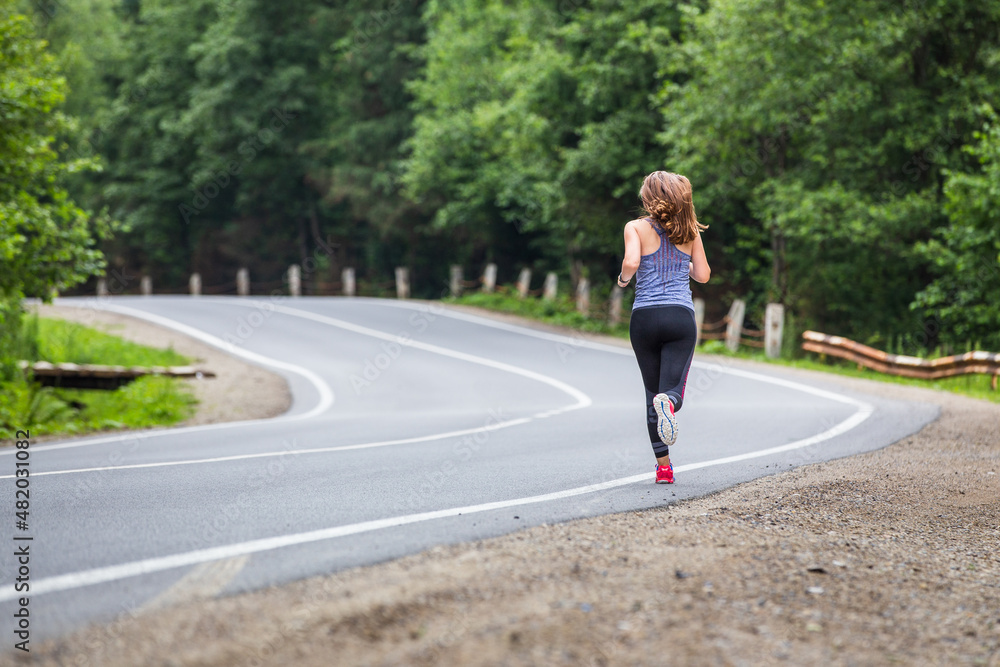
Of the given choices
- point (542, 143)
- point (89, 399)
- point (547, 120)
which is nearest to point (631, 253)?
point (89, 399)

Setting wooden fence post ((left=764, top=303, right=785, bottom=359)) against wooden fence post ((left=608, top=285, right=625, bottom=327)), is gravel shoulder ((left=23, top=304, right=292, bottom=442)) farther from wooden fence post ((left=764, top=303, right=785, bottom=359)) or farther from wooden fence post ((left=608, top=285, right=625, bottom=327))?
wooden fence post ((left=608, top=285, right=625, bottom=327))

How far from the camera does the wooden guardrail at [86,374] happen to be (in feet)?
42.3

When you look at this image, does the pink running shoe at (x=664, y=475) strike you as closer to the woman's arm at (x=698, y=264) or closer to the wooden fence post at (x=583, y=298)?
the woman's arm at (x=698, y=264)

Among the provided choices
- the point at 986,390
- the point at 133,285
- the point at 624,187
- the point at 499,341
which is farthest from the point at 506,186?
the point at 133,285

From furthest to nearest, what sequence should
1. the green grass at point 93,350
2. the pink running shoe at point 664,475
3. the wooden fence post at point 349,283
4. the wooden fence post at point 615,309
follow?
the wooden fence post at point 349,283 < the wooden fence post at point 615,309 < the green grass at point 93,350 < the pink running shoe at point 664,475

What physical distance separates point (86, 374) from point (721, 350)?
43.0 feet

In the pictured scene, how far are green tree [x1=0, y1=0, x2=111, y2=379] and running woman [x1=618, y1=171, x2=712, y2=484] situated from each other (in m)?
8.23

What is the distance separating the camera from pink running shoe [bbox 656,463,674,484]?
20.5ft

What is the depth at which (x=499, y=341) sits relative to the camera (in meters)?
21.4

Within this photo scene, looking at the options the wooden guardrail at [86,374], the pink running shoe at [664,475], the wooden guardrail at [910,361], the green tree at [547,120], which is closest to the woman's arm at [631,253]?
the pink running shoe at [664,475]

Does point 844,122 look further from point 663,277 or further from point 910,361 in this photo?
point 663,277

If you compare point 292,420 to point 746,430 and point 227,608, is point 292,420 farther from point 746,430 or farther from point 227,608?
point 227,608

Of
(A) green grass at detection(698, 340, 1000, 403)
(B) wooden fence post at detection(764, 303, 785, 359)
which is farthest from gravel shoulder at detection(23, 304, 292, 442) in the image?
(B) wooden fence post at detection(764, 303, 785, 359)

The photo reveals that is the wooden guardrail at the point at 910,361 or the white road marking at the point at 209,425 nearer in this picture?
the white road marking at the point at 209,425
